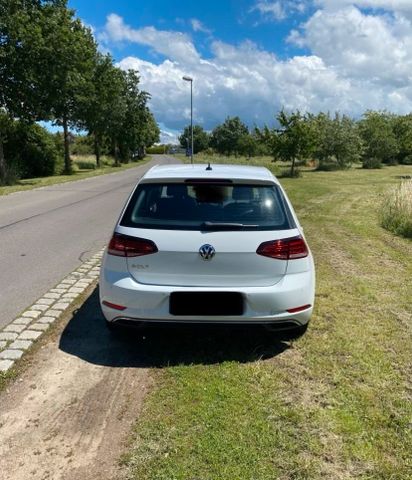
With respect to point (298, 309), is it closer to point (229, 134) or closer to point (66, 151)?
point (66, 151)

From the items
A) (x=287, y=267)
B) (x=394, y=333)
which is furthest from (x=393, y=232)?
(x=287, y=267)

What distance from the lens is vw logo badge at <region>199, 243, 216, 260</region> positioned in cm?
352

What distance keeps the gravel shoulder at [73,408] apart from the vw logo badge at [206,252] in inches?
41.3

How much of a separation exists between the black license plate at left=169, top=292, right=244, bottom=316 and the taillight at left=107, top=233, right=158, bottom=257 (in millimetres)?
442

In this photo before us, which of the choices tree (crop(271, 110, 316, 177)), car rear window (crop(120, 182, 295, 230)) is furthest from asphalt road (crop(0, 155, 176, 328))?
tree (crop(271, 110, 316, 177))

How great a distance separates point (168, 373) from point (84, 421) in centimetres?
79

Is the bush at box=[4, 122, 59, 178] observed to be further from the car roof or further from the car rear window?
the car rear window

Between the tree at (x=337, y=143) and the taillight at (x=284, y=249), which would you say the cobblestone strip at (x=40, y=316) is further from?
the tree at (x=337, y=143)

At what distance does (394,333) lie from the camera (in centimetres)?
431

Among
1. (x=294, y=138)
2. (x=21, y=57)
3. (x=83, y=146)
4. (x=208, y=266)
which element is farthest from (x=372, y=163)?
(x=208, y=266)

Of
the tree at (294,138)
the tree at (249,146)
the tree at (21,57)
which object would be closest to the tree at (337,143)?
the tree at (294,138)

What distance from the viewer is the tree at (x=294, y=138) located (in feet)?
92.6

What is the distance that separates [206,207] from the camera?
149 inches

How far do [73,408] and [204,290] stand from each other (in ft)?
4.16
